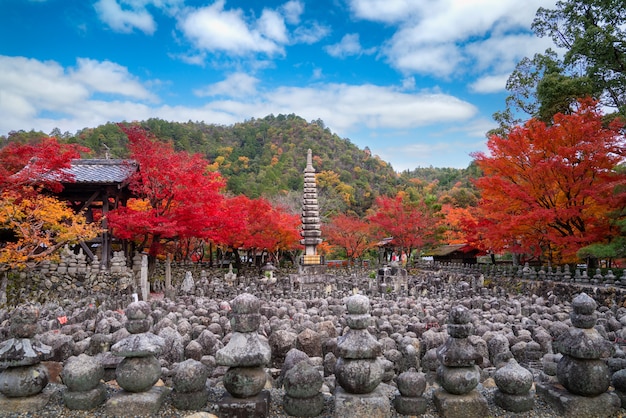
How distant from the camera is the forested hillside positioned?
4338cm

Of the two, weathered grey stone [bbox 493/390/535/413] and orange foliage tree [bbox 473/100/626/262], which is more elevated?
orange foliage tree [bbox 473/100/626/262]

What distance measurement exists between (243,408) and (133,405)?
0.89 metres

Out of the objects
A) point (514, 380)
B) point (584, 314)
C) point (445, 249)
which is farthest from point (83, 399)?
point (445, 249)

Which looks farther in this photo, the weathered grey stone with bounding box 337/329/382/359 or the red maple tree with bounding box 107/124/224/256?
the red maple tree with bounding box 107/124/224/256

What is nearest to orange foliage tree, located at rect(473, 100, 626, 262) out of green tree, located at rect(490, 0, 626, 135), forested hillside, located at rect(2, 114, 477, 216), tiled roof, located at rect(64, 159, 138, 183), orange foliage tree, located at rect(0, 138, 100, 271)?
green tree, located at rect(490, 0, 626, 135)

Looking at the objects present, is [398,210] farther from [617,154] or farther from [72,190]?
[72,190]

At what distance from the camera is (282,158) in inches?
2254

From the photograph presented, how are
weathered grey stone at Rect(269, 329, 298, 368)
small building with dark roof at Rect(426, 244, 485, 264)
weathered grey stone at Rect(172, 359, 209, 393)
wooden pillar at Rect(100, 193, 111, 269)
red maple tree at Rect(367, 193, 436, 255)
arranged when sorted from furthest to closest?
small building with dark roof at Rect(426, 244, 485, 264) < red maple tree at Rect(367, 193, 436, 255) < wooden pillar at Rect(100, 193, 111, 269) < weathered grey stone at Rect(269, 329, 298, 368) < weathered grey stone at Rect(172, 359, 209, 393)

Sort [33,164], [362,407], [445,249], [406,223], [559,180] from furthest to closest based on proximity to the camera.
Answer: [445,249] < [406,223] < [559,180] < [33,164] < [362,407]

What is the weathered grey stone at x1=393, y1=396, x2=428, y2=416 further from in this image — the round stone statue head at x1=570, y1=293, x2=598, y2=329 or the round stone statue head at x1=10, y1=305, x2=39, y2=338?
the round stone statue head at x1=10, y1=305, x2=39, y2=338

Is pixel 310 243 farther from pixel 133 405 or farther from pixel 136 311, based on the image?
pixel 133 405

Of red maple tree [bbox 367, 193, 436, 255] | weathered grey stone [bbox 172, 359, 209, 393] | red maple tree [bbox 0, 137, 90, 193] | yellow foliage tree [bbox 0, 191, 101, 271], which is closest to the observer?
weathered grey stone [bbox 172, 359, 209, 393]

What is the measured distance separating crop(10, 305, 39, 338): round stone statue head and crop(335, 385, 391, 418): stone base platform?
2.68 m

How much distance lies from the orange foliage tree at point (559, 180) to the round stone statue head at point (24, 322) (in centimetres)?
1313
